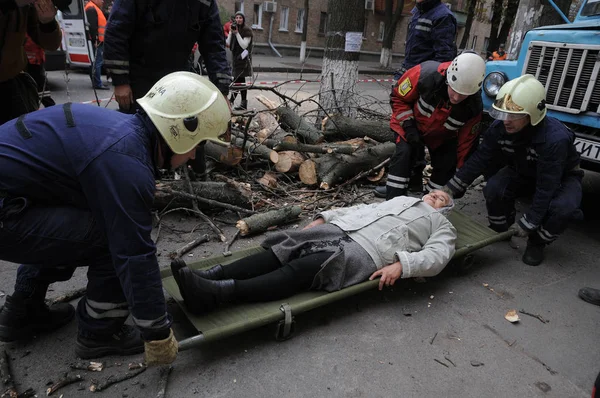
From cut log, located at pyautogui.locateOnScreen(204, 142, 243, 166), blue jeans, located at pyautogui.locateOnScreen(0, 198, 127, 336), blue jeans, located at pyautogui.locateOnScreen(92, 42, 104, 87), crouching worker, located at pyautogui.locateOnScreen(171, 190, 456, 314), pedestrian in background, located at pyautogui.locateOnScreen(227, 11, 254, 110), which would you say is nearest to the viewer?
blue jeans, located at pyautogui.locateOnScreen(0, 198, 127, 336)

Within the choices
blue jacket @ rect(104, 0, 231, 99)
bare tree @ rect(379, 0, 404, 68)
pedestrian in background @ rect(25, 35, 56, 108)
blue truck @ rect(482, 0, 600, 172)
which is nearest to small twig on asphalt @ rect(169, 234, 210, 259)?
blue jacket @ rect(104, 0, 231, 99)

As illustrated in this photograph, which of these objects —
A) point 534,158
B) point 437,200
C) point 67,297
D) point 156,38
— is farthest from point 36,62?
point 534,158

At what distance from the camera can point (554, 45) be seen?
Answer: 4.06m

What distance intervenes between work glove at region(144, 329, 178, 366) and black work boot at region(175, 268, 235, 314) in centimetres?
33

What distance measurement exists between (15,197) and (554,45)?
4.53 meters

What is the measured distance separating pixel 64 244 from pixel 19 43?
1.91 m

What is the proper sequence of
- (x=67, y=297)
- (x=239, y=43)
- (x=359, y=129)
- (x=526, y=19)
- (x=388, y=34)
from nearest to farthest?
(x=67, y=297) → (x=359, y=129) → (x=526, y=19) → (x=239, y=43) → (x=388, y=34)

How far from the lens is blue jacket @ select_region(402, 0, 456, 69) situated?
4.80 metres

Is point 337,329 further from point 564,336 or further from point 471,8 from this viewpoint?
point 471,8

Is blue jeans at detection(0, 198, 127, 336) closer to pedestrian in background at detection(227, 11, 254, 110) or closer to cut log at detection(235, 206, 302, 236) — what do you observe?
cut log at detection(235, 206, 302, 236)

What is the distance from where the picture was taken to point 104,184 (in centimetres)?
172

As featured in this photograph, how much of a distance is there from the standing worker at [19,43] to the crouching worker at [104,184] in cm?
138

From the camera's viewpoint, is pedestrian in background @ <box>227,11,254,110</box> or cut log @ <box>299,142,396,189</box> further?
pedestrian in background @ <box>227,11,254,110</box>

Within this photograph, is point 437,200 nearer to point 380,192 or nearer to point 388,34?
point 380,192
